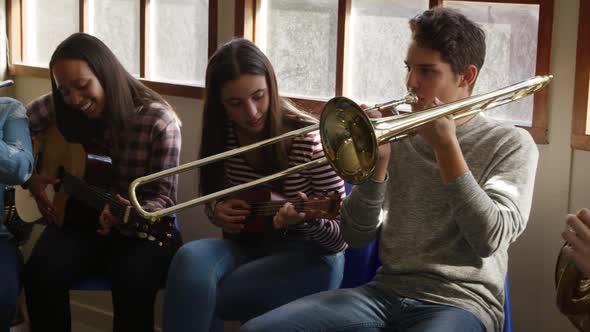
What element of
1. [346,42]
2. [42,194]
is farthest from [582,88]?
[42,194]

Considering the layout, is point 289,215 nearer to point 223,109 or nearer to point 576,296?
point 223,109

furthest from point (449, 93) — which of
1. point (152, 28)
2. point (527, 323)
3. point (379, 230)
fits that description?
point (152, 28)

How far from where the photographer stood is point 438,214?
199 centimetres

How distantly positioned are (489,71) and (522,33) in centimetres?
14

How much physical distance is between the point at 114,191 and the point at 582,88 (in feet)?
4.47

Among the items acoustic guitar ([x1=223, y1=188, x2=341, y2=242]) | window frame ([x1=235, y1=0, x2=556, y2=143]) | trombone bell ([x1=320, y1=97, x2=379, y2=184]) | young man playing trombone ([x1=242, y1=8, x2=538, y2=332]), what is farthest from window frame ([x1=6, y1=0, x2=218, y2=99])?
trombone bell ([x1=320, y1=97, x2=379, y2=184])

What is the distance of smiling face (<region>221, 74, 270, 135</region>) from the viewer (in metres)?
2.34

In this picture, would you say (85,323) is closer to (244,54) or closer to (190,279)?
(190,279)

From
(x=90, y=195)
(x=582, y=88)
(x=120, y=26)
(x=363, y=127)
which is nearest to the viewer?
(x=363, y=127)

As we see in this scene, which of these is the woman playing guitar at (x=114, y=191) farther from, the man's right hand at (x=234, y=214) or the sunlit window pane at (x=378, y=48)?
the sunlit window pane at (x=378, y=48)

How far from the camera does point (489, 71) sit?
7.93ft

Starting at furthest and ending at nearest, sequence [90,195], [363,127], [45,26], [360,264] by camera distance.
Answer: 1. [45,26]
2. [90,195]
3. [360,264]
4. [363,127]

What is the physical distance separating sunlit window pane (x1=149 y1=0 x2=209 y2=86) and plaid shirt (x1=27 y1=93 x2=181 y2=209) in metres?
0.51

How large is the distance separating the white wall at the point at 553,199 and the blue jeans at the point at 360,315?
0.52 metres
